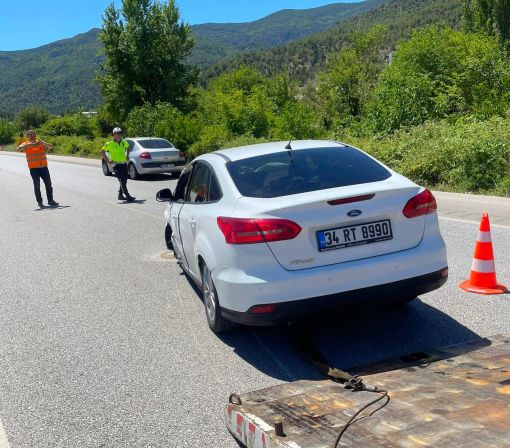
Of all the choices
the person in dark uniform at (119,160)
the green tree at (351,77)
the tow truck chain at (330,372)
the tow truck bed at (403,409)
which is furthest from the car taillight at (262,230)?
the green tree at (351,77)

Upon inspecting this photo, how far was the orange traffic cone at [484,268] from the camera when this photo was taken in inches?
232

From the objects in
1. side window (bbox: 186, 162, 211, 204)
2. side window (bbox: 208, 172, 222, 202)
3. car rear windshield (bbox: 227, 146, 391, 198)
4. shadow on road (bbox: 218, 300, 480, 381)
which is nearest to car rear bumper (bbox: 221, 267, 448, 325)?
shadow on road (bbox: 218, 300, 480, 381)

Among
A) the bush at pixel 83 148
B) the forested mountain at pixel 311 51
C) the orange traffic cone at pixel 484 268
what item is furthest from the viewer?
the forested mountain at pixel 311 51

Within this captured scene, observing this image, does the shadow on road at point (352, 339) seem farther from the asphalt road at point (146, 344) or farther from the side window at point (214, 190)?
the side window at point (214, 190)

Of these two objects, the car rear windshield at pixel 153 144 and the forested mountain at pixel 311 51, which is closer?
the car rear windshield at pixel 153 144

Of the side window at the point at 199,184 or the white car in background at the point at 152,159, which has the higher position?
the side window at the point at 199,184

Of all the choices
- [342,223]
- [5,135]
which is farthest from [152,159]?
[5,135]

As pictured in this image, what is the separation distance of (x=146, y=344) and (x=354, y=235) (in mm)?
1986

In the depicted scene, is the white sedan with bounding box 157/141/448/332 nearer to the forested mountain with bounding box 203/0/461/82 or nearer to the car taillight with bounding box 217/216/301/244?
the car taillight with bounding box 217/216/301/244

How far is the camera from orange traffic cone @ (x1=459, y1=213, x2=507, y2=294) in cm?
588

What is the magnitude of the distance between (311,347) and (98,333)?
202 cm

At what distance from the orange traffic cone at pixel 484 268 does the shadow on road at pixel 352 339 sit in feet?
2.23

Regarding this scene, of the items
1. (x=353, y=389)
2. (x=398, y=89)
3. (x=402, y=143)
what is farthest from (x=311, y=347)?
(x=398, y=89)

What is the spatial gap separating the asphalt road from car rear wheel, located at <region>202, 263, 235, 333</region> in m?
0.12
